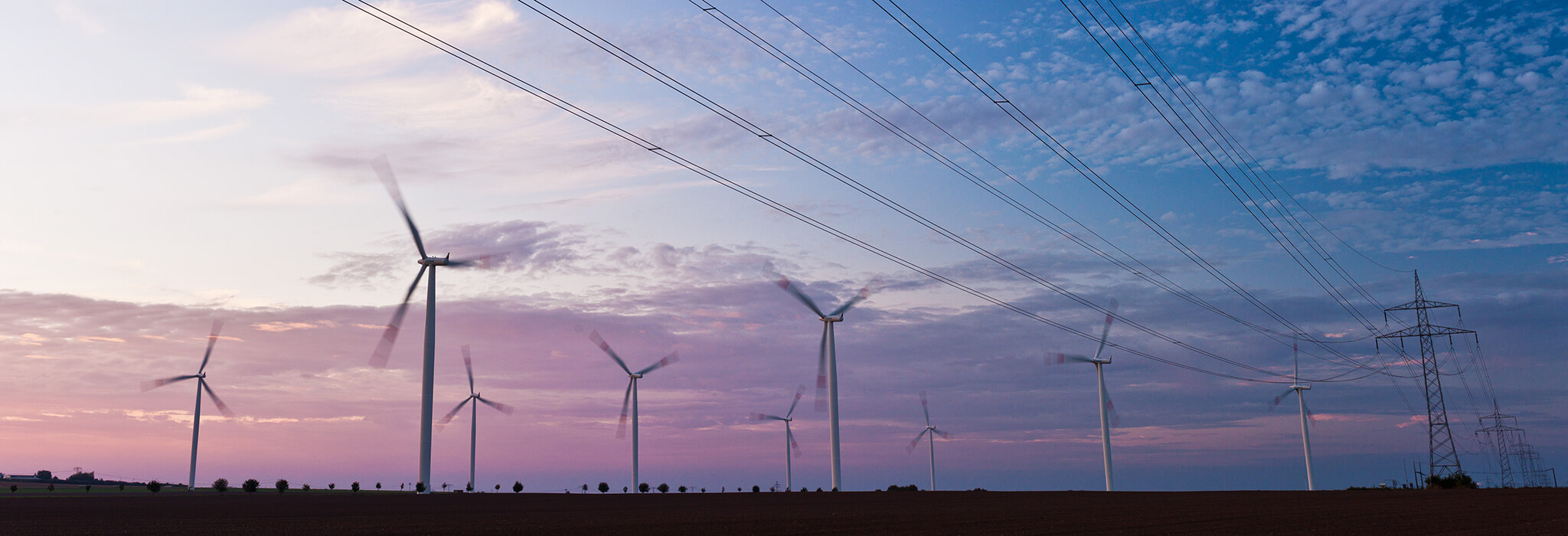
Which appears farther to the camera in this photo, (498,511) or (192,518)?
(498,511)

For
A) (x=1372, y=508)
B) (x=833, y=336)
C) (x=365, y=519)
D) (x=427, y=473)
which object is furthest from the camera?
(x=833, y=336)

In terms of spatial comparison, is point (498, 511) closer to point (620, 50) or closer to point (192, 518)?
point (192, 518)

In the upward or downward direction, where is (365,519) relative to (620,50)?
downward

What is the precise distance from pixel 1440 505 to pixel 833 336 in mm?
61121

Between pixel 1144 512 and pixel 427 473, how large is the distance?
5512 cm

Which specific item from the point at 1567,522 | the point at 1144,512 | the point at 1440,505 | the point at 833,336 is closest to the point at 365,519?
the point at 1144,512

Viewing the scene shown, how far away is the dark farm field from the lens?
3834 cm

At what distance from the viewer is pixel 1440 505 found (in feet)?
222

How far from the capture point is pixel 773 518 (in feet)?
159

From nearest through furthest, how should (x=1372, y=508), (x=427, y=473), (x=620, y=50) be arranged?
(x=620, y=50), (x=1372, y=508), (x=427, y=473)

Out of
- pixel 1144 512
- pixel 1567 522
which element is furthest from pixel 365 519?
pixel 1567 522

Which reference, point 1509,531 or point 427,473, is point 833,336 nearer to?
point 427,473

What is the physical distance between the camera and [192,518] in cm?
4503

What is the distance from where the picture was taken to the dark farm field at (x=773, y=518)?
126 ft
